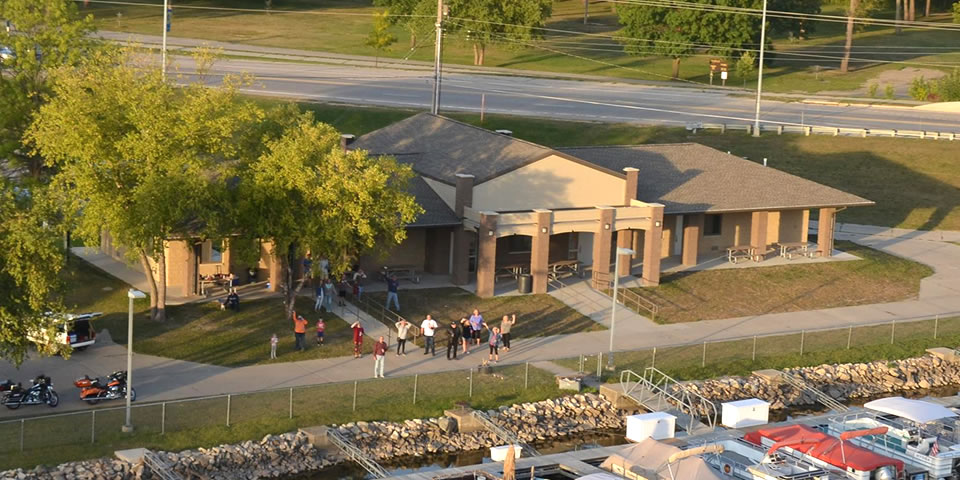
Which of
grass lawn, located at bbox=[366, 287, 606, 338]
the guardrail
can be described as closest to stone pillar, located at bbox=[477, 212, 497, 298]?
grass lawn, located at bbox=[366, 287, 606, 338]

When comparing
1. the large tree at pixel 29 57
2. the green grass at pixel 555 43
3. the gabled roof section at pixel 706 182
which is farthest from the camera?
the green grass at pixel 555 43

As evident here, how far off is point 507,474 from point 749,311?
22.1m

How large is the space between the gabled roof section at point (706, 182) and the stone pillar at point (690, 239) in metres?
0.79

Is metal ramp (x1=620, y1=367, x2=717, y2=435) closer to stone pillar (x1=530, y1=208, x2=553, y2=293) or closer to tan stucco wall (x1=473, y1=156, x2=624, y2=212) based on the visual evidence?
stone pillar (x1=530, y1=208, x2=553, y2=293)

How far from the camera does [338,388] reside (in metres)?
39.7

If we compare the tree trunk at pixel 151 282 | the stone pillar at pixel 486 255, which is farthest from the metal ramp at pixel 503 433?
the tree trunk at pixel 151 282

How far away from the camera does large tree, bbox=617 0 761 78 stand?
105938mm

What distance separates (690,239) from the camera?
2287 inches

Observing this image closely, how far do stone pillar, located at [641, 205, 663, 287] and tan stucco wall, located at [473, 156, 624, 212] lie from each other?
74.4 inches

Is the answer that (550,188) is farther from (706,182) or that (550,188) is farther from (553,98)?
(553,98)

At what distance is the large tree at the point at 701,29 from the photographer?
106 meters

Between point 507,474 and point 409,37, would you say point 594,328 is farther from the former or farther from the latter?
point 409,37

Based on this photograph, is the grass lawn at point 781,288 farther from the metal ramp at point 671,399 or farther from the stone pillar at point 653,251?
the metal ramp at point 671,399

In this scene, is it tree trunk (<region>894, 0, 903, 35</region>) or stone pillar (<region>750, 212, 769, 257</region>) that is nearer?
stone pillar (<region>750, 212, 769, 257</region>)
